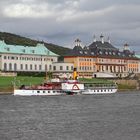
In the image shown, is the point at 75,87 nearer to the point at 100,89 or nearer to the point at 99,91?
the point at 99,91

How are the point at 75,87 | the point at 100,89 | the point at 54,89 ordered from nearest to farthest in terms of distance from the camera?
the point at 54,89 → the point at 75,87 → the point at 100,89

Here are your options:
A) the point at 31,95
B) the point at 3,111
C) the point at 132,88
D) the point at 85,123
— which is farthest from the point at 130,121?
the point at 132,88

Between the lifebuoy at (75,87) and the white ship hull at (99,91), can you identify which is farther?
the white ship hull at (99,91)

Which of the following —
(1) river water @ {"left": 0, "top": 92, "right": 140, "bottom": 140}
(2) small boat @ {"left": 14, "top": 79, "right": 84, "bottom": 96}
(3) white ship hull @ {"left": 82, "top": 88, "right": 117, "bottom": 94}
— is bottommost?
(3) white ship hull @ {"left": 82, "top": 88, "right": 117, "bottom": 94}

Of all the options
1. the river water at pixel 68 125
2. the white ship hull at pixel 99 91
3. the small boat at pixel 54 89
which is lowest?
the white ship hull at pixel 99 91

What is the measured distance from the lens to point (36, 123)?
63.1 meters

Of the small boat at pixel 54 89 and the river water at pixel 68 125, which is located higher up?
the small boat at pixel 54 89

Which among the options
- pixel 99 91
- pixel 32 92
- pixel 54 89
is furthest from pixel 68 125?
pixel 99 91

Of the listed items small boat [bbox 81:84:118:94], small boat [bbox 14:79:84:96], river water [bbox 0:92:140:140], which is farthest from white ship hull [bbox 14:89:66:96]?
river water [bbox 0:92:140:140]

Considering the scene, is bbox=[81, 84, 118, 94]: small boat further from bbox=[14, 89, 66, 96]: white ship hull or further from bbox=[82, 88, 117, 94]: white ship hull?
bbox=[14, 89, 66, 96]: white ship hull

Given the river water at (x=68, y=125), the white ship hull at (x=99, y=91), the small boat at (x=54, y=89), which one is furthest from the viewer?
the white ship hull at (x=99, y=91)

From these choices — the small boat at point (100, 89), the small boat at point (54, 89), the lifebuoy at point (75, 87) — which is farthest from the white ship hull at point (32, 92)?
the small boat at point (100, 89)

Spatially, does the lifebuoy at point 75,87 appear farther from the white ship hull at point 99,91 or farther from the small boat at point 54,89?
the white ship hull at point 99,91

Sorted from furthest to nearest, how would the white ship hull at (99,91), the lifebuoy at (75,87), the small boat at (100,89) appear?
the small boat at (100,89), the white ship hull at (99,91), the lifebuoy at (75,87)
